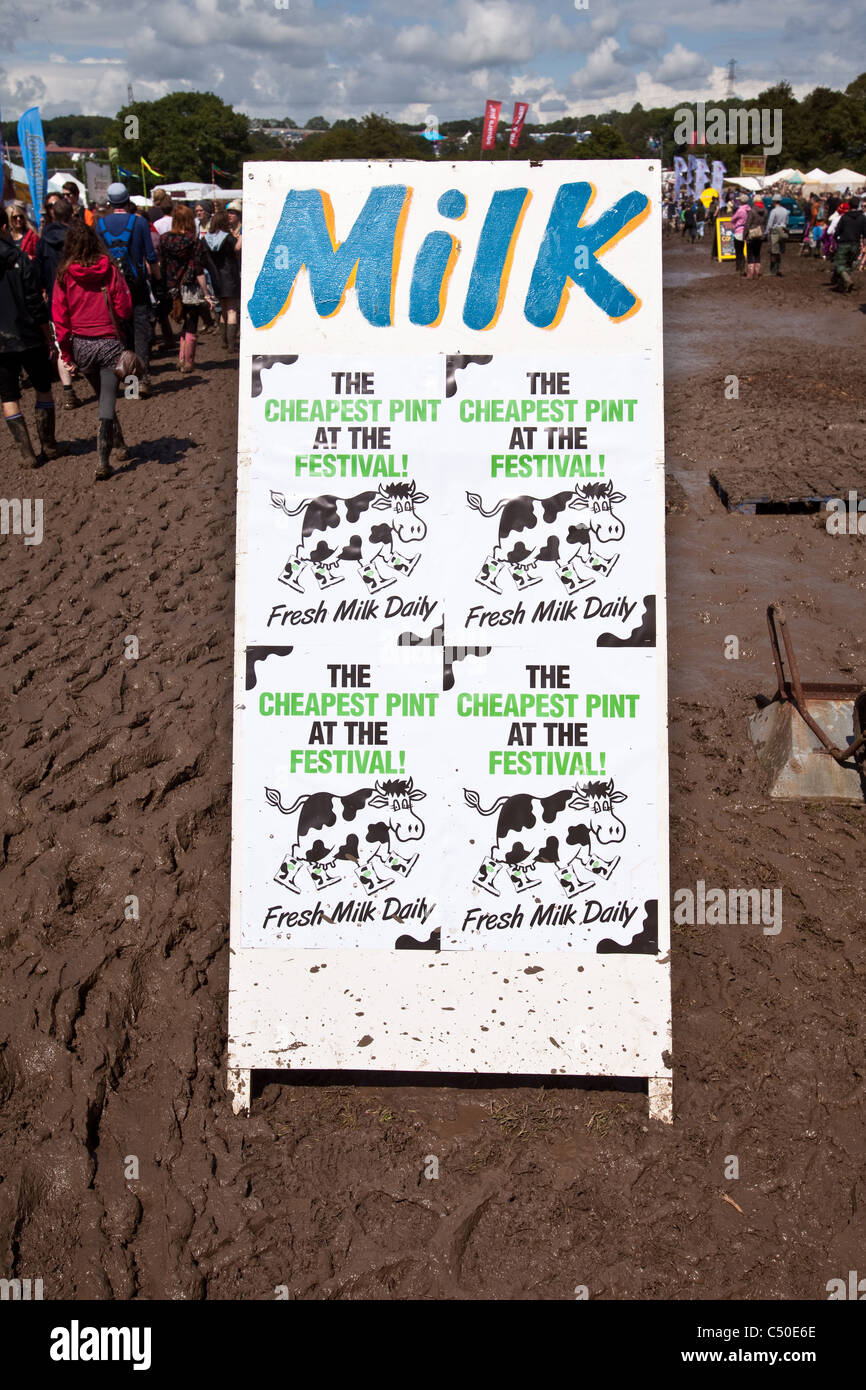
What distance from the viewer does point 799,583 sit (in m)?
8.24

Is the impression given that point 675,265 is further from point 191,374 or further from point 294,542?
point 294,542

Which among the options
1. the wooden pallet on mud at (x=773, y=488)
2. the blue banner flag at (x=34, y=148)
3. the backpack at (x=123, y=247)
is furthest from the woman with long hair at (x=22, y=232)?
the wooden pallet on mud at (x=773, y=488)

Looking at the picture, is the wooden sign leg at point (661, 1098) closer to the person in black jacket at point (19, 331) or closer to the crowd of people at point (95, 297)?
the crowd of people at point (95, 297)

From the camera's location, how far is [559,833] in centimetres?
354

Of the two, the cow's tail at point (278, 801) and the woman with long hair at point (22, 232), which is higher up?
the woman with long hair at point (22, 232)

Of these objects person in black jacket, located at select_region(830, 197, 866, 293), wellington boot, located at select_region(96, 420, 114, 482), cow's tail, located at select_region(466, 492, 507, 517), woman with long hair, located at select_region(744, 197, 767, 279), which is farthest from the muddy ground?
woman with long hair, located at select_region(744, 197, 767, 279)

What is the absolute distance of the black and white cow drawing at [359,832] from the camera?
140 inches

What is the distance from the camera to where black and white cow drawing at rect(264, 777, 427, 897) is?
11.7ft

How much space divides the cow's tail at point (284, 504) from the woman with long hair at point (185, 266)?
10.1 m

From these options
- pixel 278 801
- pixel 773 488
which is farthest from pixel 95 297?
pixel 278 801

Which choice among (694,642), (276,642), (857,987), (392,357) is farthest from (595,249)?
(694,642)

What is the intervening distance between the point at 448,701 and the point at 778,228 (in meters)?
27.8

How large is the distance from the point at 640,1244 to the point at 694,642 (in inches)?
187

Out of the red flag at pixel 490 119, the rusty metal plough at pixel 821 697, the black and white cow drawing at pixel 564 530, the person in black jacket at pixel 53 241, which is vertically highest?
the red flag at pixel 490 119
